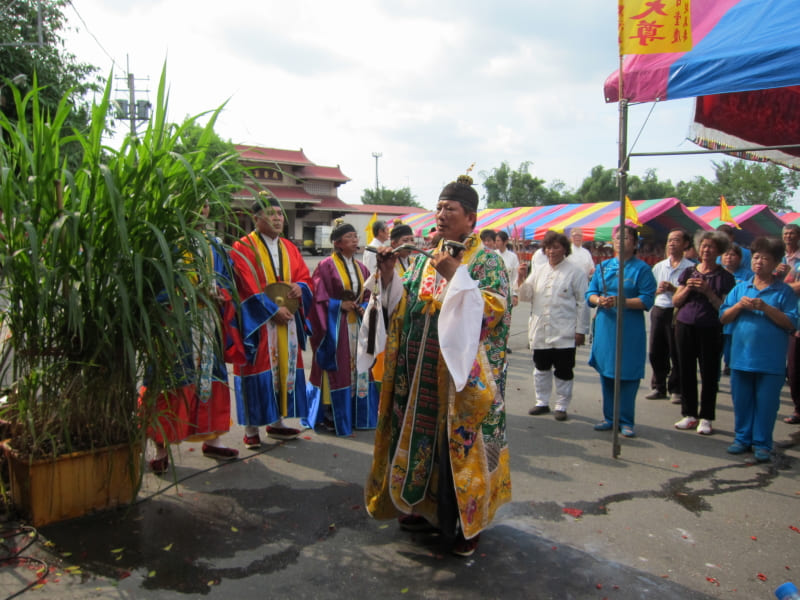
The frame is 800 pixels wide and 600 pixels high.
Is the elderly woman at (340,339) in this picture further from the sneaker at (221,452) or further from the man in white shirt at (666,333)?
the man in white shirt at (666,333)

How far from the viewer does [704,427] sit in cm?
505

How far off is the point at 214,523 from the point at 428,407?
1.34m

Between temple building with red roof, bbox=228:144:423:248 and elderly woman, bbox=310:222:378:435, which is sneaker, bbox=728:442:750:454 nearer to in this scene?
elderly woman, bbox=310:222:378:435

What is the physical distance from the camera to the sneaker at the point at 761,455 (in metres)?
4.39

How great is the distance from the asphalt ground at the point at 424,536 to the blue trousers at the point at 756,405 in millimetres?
211

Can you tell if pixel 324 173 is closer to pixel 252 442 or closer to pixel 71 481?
→ pixel 252 442

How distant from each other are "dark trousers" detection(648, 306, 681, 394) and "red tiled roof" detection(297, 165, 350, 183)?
39.9 metres

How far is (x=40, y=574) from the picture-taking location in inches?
103

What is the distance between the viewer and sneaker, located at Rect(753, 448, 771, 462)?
4.39 m

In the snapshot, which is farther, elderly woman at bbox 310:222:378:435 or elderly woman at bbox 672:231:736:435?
elderly woman at bbox 672:231:736:435

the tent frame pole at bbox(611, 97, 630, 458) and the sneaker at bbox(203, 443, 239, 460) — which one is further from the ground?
the tent frame pole at bbox(611, 97, 630, 458)

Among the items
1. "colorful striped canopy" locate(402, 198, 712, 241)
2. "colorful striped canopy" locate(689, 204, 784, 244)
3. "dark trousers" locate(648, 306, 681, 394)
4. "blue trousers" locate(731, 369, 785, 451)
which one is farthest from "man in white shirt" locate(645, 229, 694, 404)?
"colorful striped canopy" locate(689, 204, 784, 244)

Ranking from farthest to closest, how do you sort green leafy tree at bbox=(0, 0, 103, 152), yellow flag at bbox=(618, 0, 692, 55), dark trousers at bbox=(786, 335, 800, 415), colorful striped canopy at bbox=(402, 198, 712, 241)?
colorful striped canopy at bbox=(402, 198, 712, 241) < green leafy tree at bbox=(0, 0, 103, 152) < dark trousers at bbox=(786, 335, 800, 415) < yellow flag at bbox=(618, 0, 692, 55)

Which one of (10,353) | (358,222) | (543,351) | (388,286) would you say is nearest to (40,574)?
(10,353)
